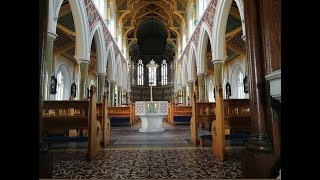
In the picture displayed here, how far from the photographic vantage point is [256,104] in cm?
277

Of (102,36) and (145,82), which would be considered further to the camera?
(145,82)

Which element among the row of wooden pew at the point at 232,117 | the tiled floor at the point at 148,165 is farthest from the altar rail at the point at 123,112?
the tiled floor at the point at 148,165

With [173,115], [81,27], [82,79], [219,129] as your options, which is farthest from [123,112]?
[219,129]

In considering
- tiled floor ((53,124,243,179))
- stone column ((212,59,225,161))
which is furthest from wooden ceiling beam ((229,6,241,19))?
tiled floor ((53,124,243,179))

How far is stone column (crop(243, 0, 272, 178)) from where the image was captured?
2.54 meters

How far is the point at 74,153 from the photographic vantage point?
452 cm

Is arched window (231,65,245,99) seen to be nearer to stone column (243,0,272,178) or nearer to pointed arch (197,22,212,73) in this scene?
pointed arch (197,22,212,73)

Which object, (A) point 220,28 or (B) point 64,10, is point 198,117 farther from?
(B) point 64,10

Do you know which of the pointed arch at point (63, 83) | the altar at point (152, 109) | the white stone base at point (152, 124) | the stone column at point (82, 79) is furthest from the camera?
the pointed arch at point (63, 83)

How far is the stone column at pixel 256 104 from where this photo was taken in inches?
100.0

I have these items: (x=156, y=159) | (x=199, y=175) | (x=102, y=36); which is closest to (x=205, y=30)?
(x=102, y=36)

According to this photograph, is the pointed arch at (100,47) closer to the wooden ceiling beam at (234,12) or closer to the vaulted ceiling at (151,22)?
the vaulted ceiling at (151,22)
